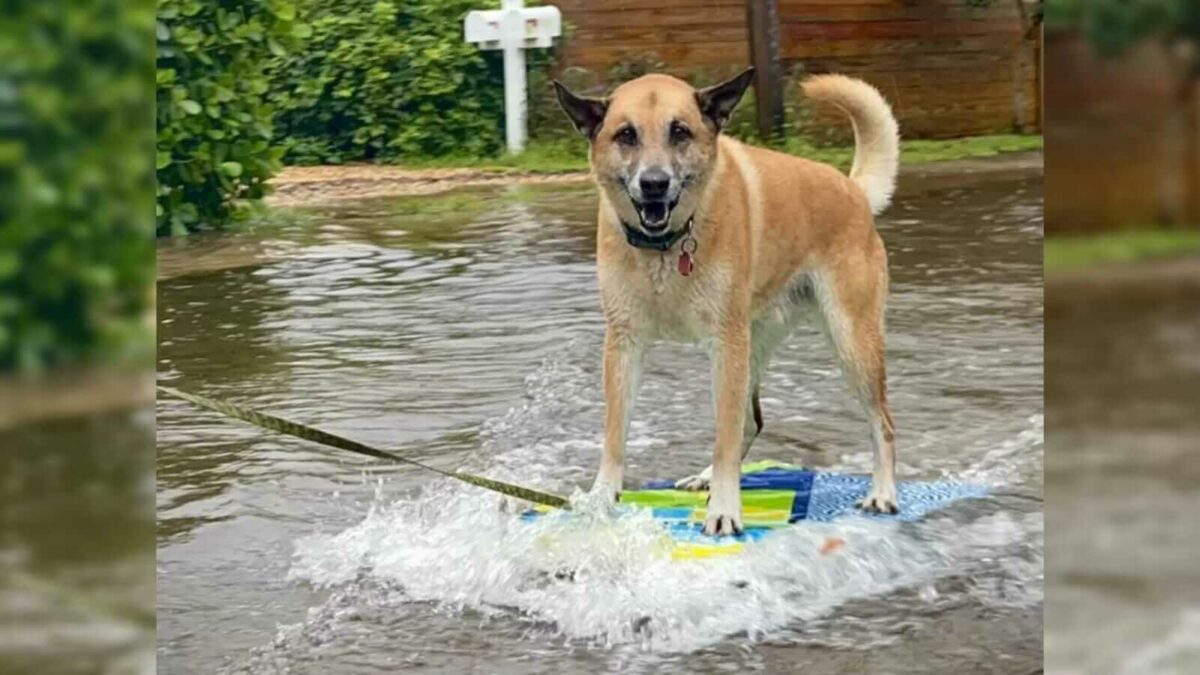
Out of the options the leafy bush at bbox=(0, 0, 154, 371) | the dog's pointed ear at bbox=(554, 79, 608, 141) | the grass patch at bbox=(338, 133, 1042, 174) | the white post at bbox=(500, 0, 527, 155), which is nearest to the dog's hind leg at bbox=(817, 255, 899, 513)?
the grass patch at bbox=(338, 133, 1042, 174)

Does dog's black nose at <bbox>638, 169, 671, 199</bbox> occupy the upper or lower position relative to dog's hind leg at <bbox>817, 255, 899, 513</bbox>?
upper

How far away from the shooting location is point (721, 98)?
293 centimetres

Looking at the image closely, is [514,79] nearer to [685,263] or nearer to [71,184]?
[685,263]

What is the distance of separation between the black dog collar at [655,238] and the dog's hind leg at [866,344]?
37 cm

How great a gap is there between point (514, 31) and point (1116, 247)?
1672 millimetres

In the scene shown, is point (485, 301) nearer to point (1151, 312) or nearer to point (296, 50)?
point (296, 50)

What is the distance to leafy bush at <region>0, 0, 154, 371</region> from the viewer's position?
1.51 m

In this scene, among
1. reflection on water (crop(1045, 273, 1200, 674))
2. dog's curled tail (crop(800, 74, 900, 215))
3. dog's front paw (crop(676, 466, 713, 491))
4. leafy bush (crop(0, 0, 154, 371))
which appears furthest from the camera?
dog's front paw (crop(676, 466, 713, 491))

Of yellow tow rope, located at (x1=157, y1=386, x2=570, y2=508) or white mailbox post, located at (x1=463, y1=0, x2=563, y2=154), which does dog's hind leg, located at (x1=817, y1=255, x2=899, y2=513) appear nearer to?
yellow tow rope, located at (x1=157, y1=386, x2=570, y2=508)

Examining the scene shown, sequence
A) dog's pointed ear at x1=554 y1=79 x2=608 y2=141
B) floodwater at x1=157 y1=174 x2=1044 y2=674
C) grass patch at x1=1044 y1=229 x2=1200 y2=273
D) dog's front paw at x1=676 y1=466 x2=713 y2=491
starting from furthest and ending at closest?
dog's front paw at x1=676 y1=466 x2=713 y2=491
dog's pointed ear at x1=554 y1=79 x2=608 y2=141
floodwater at x1=157 y1=174 x2=1044 y2=674
grass patch at x1=1044 y1=229 x2=1200 y2=273

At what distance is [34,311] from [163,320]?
1.44m

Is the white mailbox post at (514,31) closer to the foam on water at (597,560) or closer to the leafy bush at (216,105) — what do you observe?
the leafy bush at (216,105)

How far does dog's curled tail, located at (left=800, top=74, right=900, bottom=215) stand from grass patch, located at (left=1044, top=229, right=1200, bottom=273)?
1.16 metres

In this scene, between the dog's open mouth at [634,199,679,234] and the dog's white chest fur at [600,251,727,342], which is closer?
the dog's open mouth at [634,199,679,234]
